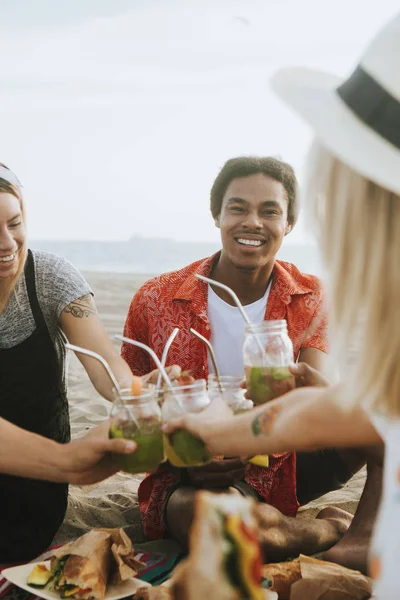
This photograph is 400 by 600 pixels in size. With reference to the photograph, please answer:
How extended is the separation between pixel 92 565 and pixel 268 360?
1.05 meters

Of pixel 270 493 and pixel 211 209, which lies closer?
pixel 270 493

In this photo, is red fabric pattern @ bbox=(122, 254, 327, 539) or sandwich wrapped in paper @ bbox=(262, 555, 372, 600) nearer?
sandwich wrapped in paper @ bbox=(262, 555, 372, 600)

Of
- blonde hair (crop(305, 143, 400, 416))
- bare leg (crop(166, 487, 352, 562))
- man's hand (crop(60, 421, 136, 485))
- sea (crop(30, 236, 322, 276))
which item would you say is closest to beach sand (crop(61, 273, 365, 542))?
bare leg (crop(166, 487, 352, 562))

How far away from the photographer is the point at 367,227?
1.75 m

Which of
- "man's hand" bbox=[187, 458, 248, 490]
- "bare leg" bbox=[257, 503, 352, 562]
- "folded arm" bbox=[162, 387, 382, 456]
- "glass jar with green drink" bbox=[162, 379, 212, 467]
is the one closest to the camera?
"folded arm" bbox=[162, 387, 382, 456]

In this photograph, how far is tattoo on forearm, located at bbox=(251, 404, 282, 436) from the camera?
7.84 ft

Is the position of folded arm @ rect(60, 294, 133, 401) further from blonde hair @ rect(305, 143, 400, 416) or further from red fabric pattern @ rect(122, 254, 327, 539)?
blonde hair @ rect(305, 143, 400, 416)

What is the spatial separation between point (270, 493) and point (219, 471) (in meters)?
0.70

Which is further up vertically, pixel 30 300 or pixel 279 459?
pixel 30 300

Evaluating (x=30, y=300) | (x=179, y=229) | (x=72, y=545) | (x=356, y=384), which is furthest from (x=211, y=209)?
(x=179, y=229)

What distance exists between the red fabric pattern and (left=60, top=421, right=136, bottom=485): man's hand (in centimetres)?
105

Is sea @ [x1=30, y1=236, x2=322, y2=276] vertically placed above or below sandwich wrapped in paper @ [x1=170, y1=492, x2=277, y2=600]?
below

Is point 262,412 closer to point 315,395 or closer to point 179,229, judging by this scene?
point 315,395

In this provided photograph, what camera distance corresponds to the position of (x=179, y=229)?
48.3 metres
